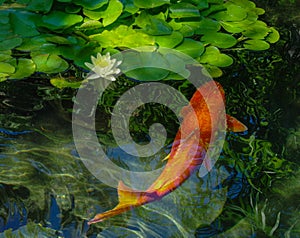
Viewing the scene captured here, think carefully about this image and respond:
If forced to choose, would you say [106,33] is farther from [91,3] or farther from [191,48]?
[191,48]

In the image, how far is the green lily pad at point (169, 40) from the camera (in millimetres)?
2424

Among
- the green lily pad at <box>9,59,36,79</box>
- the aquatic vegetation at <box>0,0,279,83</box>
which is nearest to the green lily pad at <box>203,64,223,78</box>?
Answer: the aquatic vegetation at <box>0,0,279,83</box>

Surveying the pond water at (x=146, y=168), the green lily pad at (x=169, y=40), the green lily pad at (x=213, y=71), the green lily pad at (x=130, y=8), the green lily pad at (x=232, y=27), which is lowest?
the pond water at (x=146, y=168)

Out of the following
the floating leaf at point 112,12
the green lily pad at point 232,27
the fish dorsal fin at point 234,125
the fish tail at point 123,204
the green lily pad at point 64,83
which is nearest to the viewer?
the fish tail at point 123,204

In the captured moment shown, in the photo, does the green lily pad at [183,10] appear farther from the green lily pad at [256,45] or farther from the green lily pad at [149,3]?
the green lily pad at [256,45]

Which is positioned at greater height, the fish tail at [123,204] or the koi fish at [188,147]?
the koi fish at [188,147]

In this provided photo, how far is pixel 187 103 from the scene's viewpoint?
222 centimetres

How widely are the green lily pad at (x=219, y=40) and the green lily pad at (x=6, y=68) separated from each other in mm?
898

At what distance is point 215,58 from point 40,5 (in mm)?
867

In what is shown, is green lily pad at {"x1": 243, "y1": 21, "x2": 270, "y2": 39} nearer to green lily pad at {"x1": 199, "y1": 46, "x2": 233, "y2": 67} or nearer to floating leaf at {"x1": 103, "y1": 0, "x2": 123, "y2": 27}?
green lily pad at {"x1": 199, "y1": 46, "x2": 233, "y2": 67}

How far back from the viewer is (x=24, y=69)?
2305 millimetres

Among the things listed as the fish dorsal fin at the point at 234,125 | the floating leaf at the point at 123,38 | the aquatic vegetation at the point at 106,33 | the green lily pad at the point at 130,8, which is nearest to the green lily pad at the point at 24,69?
the aquatic vegetation at the point at 106,33

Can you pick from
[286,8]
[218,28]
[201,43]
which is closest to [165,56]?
[201,43]

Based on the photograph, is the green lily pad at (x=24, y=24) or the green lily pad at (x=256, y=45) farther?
the green lily pad at (x=256, y=45)
